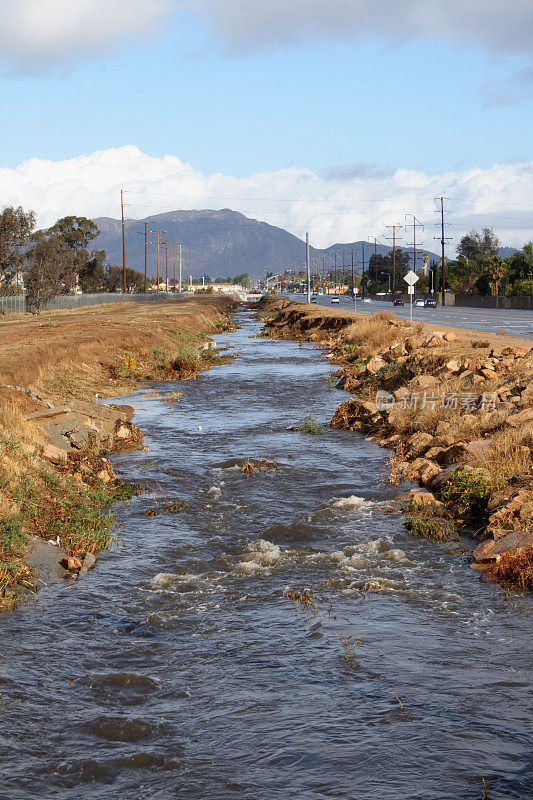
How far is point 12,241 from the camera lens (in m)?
66.7

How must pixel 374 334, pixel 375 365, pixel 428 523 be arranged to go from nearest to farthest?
pixel 428 523, pixel 375 365, pixel 374 334

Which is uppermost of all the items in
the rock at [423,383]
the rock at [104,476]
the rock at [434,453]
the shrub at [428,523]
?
the rock at [423,383]

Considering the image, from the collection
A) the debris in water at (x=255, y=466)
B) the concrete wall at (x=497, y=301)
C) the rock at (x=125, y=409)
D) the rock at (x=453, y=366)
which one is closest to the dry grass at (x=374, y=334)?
the rock at (x=453, y=366)

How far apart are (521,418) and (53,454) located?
871 cm

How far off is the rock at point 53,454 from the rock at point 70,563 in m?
4.10

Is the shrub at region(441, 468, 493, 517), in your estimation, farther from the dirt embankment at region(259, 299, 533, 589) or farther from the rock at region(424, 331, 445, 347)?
the rock at region(424, 331, 445, 347)

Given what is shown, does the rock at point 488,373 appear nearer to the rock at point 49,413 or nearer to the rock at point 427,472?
the rock at point 427,472

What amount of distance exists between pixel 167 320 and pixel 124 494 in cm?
4243

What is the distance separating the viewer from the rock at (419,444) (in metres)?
17.8

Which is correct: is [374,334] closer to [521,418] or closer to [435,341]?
[435,341]

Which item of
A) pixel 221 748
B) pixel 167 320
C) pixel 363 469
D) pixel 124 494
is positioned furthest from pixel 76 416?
pixel 167 320

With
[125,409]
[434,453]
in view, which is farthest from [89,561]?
[125,409]

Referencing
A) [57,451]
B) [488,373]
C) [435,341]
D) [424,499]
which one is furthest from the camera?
[435,341]

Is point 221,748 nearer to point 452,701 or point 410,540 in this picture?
point 452,701
